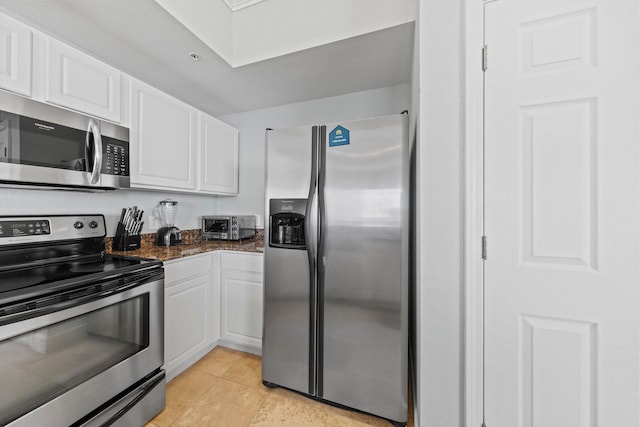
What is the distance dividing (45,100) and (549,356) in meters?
2.64

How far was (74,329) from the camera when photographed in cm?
113

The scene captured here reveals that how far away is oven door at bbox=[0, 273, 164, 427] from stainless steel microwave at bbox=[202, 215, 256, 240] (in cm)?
108

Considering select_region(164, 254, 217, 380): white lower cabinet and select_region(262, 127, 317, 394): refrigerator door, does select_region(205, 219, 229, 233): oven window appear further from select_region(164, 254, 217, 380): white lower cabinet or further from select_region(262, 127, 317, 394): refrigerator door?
select_region(262, 127, 317, 394): refrigerator door

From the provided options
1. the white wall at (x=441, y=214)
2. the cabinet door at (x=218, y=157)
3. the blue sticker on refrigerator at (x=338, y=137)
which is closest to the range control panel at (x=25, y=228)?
the cabinet door at (x=218, y=157)

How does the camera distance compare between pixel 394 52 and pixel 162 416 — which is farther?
pixel 394 52

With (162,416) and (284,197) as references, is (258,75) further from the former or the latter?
(162,416)

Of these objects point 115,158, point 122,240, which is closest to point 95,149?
point 115,158

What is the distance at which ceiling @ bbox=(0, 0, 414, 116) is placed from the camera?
1.50 m

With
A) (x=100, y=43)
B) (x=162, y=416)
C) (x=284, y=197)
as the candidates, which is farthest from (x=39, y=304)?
(x=100, y=43)

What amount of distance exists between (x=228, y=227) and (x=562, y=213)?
2.44 m

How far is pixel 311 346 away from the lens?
62.4 inches

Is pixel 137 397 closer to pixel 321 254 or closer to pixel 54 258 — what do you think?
pixel 54 258

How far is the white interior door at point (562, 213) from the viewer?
2.89ft

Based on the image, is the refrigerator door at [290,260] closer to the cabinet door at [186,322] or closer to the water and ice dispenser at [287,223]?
the water and ice dispenser at [287,223]
